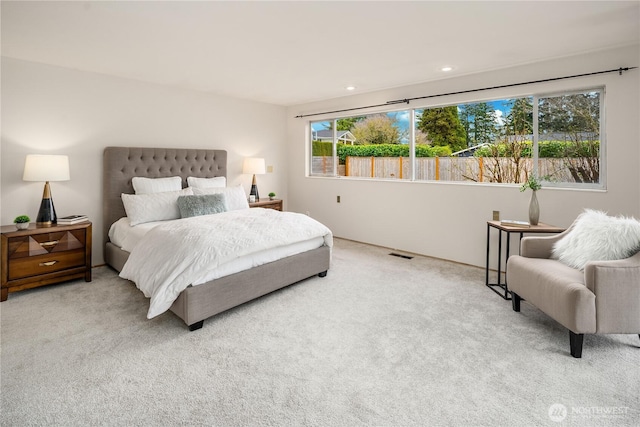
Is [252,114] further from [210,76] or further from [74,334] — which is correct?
[74,334]

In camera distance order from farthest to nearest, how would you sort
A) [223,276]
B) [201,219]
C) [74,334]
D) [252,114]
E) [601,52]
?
[252,114] < [201,219] < [601,52] < [223,276] < [74,334]

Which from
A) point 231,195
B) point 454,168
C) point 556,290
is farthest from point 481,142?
point 231,195

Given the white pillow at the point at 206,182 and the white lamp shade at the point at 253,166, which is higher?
the white lamp shade at the point at 253,166

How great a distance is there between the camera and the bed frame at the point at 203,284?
8.52 ft

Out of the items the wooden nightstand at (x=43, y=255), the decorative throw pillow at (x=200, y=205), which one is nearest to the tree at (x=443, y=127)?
the decorative throw pillow at (x=200, y=205)

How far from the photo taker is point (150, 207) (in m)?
3.88

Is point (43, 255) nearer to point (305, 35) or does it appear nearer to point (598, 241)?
point (305, 35)

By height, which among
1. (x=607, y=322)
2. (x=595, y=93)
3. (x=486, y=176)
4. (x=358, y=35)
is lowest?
(x=607, y=322)

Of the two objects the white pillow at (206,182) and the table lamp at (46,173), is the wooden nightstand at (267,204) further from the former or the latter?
the table lamp at (46,173)

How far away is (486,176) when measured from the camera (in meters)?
4.21

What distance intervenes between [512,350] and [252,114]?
4.93 meters

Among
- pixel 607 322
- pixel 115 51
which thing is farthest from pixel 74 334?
pixel 607 322

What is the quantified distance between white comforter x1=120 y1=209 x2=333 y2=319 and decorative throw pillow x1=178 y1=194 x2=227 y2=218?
0.41 meters

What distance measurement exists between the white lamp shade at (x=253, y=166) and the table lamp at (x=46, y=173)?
7.90ft
